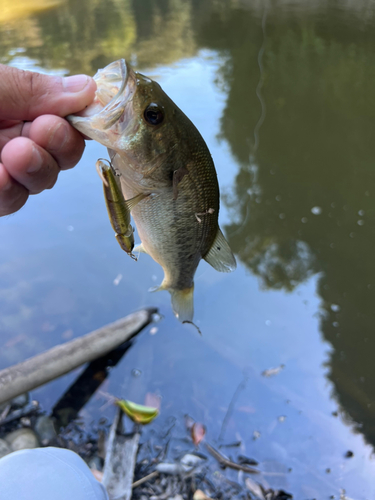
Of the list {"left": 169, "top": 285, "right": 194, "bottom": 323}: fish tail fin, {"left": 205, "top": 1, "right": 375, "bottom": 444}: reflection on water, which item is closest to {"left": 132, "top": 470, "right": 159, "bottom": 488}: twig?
{"left": 169, "top": 285, "right": 194, "bottom": 323}: fish tail fin

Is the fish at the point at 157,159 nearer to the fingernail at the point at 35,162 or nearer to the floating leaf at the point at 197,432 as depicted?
the fingernail at the point at 35,162

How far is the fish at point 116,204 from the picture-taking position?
104cm

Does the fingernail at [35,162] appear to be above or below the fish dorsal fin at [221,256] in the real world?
above

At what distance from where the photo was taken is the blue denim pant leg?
1.63m

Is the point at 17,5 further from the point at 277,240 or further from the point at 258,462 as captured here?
the point at 258,462

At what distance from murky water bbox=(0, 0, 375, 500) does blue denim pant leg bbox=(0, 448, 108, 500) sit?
87cm

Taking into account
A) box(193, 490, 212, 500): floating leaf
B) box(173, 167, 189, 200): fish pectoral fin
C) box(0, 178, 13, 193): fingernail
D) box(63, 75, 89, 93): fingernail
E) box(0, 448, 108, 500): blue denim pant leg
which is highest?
box(63, 75, 89, 93): fingernail

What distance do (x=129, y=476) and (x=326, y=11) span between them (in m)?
13.4

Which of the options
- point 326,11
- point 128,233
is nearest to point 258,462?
point 128,233

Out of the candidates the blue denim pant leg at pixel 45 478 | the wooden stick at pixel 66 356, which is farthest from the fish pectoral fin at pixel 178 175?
the wooden stick at pixel 66 356

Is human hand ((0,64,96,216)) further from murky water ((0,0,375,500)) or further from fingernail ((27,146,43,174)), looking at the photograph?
murky water ((0,0,375,500))

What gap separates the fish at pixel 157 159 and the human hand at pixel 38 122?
0.05m

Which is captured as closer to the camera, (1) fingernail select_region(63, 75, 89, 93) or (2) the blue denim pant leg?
(1) fingernail select_region(63, 75, 89, 93)

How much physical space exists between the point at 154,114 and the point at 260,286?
2.79 m
